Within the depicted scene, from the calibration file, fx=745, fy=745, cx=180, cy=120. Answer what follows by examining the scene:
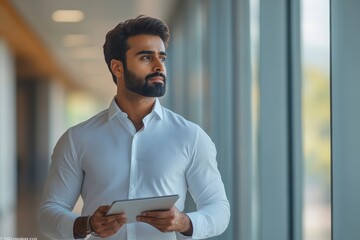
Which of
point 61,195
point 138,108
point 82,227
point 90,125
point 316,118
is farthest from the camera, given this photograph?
point 316,118

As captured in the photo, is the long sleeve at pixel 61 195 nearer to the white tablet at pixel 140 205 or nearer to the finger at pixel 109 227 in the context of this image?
the finger at pixel 109 227

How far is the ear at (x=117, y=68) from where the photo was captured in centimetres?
340

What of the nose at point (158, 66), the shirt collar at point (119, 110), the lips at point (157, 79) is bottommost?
the shirt collar at point (119, 110)

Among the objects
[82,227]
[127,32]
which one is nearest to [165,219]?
[82,227]

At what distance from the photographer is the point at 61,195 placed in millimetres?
3242

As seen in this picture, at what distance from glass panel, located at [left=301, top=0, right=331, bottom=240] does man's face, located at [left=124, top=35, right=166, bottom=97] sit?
0.84 meters

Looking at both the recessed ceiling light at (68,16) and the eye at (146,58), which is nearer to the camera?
the eye at (146,58)

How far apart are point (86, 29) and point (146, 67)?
789mm

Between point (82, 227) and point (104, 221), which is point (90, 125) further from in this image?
point (104, 221)

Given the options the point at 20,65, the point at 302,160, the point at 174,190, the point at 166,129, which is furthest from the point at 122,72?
the point at 20,65

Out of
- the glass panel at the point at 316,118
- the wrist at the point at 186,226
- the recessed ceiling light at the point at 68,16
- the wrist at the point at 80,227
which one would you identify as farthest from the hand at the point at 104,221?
the recessed ceiling light at the point at 68,16

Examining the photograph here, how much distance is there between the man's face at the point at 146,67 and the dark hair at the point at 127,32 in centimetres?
4

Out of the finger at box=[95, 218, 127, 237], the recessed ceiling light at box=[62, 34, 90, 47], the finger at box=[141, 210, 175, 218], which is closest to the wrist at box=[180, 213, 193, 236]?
the finger at box=[141, 210, 175, 218]

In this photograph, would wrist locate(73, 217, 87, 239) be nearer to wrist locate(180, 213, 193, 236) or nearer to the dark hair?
wrist locate(180, 213, 193, 236)
